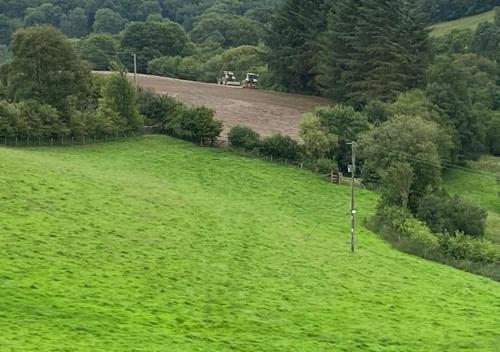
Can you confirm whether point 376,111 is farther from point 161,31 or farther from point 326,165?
point 161,31

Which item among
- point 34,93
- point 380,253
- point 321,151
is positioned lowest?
point 380,253

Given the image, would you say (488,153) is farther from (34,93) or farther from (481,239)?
(34,93)

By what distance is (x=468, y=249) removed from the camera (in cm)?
4634

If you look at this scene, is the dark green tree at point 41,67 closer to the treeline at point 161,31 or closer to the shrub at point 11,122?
the shrub at point 11,122

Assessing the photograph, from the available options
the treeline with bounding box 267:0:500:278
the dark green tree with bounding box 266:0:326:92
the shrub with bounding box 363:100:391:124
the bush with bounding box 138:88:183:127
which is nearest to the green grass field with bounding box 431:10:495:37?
the treeline with bounding box 267:0:500:278

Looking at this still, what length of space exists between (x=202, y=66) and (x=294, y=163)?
166 ft

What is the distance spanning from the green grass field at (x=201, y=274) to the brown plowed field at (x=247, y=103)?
1886cm

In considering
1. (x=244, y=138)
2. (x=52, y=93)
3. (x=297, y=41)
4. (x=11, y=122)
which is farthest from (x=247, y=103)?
(x=11, y=122)

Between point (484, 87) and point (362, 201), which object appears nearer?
point (362, 201)

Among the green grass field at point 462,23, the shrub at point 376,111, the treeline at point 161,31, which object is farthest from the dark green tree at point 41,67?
the green grass field at point 462,23

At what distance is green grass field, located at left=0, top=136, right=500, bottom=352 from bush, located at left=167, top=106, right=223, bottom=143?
10.3 meters

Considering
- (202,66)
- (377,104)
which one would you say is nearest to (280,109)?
(377,104)

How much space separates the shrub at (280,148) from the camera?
64.4 meters

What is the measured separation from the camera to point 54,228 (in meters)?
37.4
